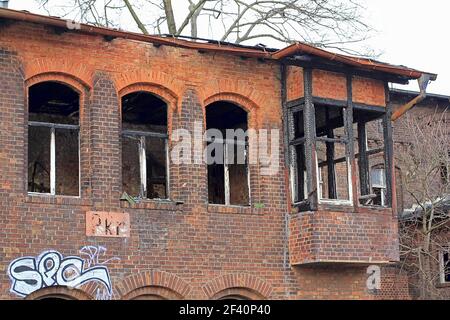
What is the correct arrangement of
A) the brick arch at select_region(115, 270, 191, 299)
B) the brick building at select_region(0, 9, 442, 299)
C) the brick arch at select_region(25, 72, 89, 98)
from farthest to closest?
the brick arch at select_region(115, 270, 191, 299), the brick arch at select_region(25, 72, 89, 98), the brick building at select_region(0, 9, 442, 299)

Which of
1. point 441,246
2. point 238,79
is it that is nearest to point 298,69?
point 238,79

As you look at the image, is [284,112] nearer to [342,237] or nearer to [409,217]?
[342,237]

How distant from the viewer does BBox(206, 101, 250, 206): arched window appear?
18078 millimetres

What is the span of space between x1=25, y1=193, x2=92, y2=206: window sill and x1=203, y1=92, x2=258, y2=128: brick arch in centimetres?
326

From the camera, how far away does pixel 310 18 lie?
1066 inches

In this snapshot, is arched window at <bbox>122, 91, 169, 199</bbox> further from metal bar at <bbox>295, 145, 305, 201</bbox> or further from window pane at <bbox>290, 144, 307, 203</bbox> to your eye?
metal bar at <bbox>295, 145, 305, 201</bbox>

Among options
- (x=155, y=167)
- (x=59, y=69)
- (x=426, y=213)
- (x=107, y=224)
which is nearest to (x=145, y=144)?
(x=155, y=167)

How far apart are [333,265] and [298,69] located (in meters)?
3.94

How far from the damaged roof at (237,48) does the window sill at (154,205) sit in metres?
2.90

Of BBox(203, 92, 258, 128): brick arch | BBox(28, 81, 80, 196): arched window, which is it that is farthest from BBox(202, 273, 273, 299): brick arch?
BBox(28, 81, 80, 196): arched window

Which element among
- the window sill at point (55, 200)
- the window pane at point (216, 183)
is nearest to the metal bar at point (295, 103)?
the window pane at point (216, 183)

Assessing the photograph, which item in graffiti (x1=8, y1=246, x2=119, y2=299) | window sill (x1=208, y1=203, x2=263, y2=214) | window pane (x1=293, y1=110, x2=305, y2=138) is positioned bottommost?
graffiti (x1=8, y1=246, x2=119, y2=299)

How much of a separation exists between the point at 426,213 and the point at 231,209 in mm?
8630
